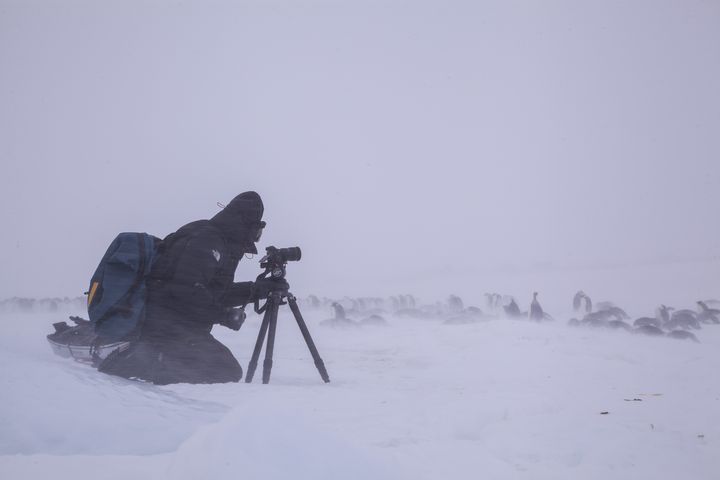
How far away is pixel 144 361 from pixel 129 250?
3.00 feet

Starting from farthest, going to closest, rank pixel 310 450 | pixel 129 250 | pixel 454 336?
pixel 454 336 < pixel 129 250 < pixel 310 450

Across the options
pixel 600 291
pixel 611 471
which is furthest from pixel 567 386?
pixel 600 291

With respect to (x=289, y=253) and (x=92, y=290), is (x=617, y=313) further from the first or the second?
(x=92, y=290)

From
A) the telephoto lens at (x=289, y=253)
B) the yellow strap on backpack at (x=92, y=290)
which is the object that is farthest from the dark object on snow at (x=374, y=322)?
the yellow strap on backpack at (x=92, y=290)

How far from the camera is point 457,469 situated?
1805 millimetres

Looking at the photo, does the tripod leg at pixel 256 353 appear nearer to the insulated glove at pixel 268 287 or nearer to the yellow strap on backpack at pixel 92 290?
the insulated glove at pixel 268 287

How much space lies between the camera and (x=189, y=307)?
3.58 metres

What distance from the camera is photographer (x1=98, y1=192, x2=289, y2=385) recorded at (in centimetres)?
337

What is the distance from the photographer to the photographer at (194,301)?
11.0 feet

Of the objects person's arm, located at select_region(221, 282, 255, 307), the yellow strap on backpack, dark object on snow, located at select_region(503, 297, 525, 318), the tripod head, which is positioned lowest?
dark object on snow, located at select_region(503, 297, 525, 318)

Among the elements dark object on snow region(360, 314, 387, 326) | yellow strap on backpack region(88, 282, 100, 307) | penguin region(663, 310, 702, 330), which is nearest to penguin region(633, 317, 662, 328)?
penguin region(663, 310, 702, 330)

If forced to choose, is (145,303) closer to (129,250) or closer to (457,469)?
(129,250)

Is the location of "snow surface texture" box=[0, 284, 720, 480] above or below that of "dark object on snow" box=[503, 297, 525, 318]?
above

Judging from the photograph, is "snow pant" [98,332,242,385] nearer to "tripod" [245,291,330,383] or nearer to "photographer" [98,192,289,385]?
"photographer" [98,192,289,385]
